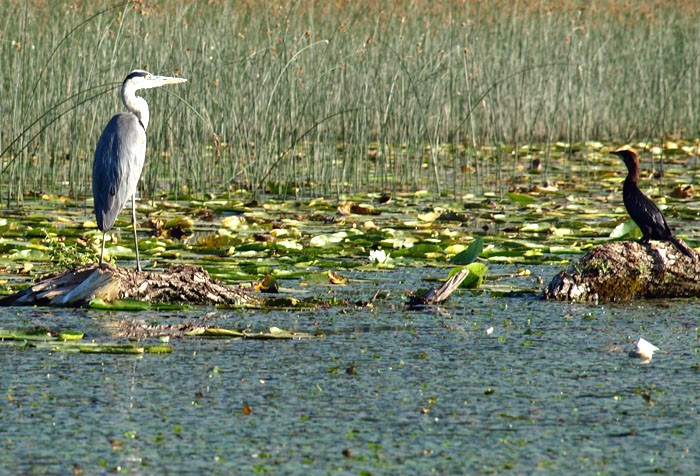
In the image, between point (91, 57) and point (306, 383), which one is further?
point (91, 57)

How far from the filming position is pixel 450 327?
5.02m

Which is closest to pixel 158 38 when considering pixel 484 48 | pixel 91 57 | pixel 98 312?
pixel 91 57

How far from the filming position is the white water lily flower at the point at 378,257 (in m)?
6.58

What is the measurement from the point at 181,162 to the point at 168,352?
6.78 metres

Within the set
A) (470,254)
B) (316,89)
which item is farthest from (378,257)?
(316,89)

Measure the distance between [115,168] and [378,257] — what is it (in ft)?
5.16

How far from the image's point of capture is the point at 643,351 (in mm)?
4457

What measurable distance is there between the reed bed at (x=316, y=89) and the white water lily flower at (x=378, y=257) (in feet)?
5.23

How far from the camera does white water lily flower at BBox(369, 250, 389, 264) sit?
6582mm

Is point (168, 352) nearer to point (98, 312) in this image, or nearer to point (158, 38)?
point (98, 312)

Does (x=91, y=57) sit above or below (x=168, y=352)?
above

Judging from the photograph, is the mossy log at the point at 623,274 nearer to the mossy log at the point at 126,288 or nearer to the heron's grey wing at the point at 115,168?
the mossy log at the point at 126,288

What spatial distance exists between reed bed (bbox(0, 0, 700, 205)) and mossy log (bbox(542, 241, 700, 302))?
111 inches

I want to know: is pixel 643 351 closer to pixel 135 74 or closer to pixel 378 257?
pixel 378 257
